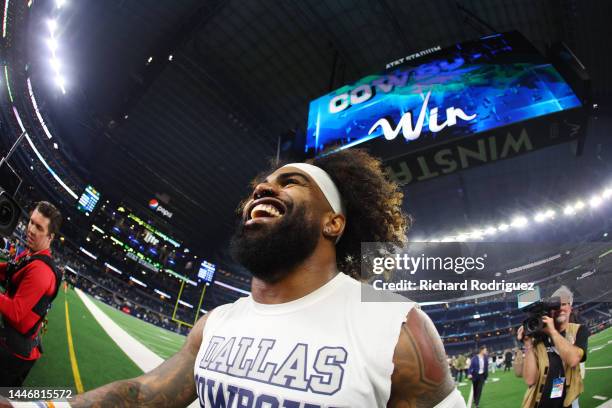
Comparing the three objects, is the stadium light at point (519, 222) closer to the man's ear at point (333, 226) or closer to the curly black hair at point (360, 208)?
the curly black hair at point (360, 208)

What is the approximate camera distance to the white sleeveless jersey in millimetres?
991

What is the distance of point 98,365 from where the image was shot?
20.5 feet

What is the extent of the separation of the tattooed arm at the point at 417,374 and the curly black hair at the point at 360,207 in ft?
2.84

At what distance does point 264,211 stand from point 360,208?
2.35ft

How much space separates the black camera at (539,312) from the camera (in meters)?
3.82

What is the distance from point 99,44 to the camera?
1388cm

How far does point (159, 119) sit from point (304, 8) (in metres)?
10.1

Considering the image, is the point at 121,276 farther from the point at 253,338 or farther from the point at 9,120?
the point at 253,338

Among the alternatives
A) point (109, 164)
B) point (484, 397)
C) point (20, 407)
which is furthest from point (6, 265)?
point (109, 164)

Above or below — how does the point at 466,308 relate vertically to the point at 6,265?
above

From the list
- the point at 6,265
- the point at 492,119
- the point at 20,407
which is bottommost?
the point at 20,407

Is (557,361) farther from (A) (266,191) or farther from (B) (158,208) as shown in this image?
(B) (158,208)

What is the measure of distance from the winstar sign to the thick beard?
24.9 m

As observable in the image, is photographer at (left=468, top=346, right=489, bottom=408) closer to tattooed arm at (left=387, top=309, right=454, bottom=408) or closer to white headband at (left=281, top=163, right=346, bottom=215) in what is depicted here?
white headband at (left=281, top=163, right=346, bottom=215)
